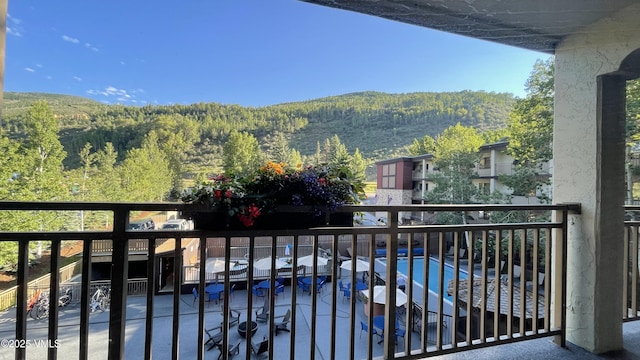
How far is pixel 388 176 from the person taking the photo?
3.37 metres

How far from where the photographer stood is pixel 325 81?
4.63 metres

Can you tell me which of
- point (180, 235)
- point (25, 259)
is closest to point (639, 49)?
point (180, 235)

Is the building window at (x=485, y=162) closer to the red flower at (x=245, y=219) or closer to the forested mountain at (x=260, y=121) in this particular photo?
the forested mountain at (x=260, y=121)

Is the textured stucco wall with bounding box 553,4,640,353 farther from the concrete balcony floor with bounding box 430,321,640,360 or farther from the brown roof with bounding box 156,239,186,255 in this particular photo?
the brown roof with bounding box 156,239,186,255

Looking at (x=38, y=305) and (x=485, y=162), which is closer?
(x=38, y=305)

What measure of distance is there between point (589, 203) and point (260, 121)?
2.62 meters

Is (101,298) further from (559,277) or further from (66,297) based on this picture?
(559,277)

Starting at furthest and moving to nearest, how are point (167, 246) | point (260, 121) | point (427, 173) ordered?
point (427, 173) < point (260, 121) < point (167, 246)

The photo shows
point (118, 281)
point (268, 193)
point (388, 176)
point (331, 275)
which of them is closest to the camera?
point (118, 281)

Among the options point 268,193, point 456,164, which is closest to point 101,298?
point 268,193

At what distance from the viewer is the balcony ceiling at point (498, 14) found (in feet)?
5.18

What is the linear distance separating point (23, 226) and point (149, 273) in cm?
98

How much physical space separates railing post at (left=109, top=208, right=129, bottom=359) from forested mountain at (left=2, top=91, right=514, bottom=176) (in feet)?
2.62

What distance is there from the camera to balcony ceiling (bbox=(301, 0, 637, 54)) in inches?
→ 62.1
